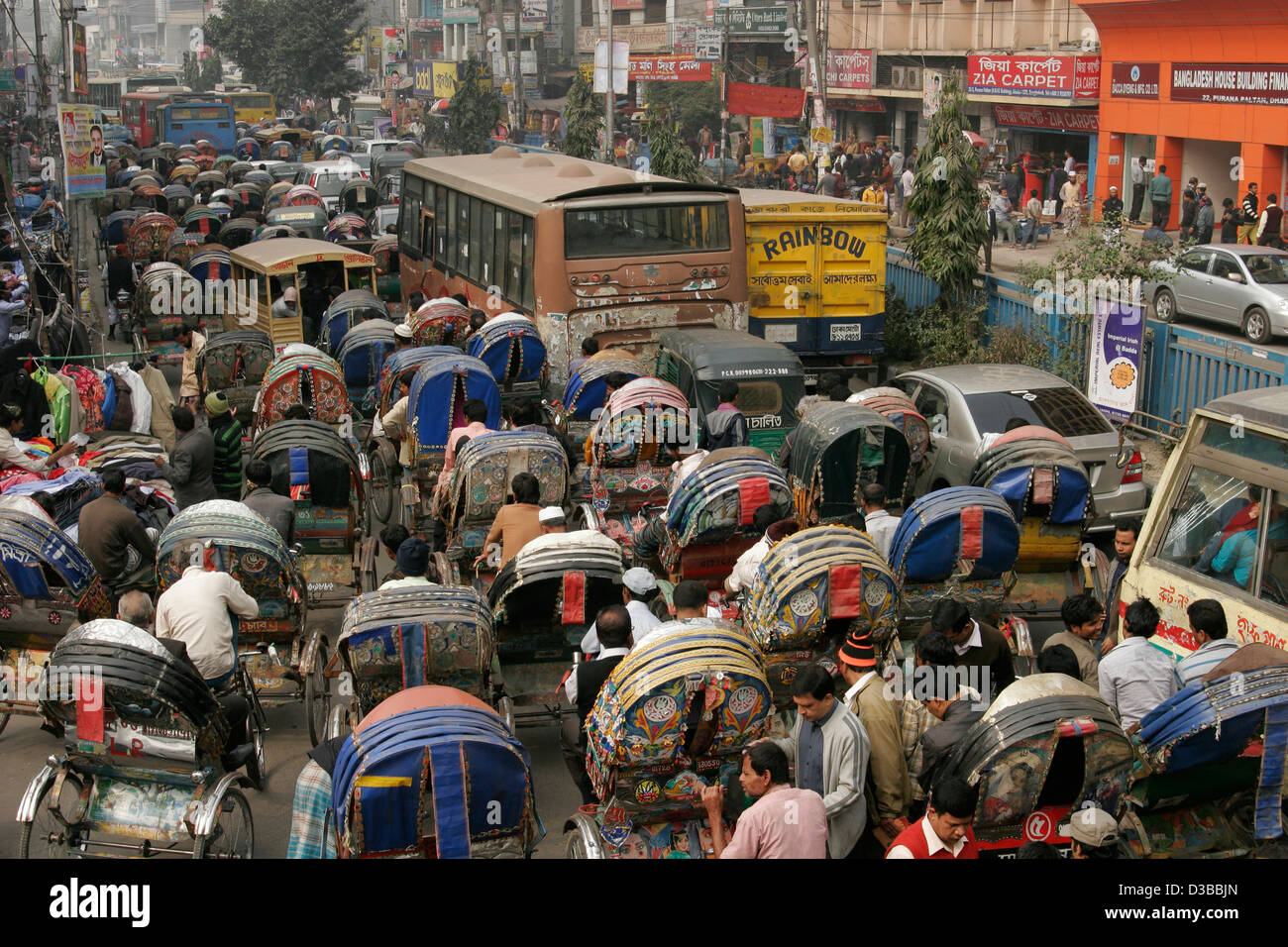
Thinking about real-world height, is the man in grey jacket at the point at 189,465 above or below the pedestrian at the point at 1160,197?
below

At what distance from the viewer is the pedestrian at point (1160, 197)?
32.4m

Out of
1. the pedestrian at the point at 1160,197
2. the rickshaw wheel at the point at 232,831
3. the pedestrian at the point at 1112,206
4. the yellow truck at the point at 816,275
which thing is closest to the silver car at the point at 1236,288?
the pedestrian at the point at 1112,206

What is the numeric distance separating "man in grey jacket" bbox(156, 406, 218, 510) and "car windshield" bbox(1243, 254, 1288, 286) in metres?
16.7

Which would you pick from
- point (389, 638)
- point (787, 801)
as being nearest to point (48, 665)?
point (389, 638)

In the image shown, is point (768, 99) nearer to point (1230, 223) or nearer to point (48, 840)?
point (1230, 223)

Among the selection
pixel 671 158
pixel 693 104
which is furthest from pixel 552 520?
pixel 693 104

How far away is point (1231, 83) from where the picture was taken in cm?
3138

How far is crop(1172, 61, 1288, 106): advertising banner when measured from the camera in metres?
29.8

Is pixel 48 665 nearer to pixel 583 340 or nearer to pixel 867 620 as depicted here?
pixel 867 620

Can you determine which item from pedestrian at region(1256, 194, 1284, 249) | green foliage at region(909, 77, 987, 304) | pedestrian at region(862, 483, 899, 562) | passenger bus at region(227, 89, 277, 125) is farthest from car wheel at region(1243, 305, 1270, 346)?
passenger bus at region(227, 89, 277, 125)

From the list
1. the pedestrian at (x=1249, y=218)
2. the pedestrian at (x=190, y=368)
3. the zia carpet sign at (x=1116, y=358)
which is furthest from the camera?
the pedestrian at (x=1249, y=218)

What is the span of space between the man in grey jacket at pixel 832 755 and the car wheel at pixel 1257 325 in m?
17.5

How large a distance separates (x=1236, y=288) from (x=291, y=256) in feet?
47.9

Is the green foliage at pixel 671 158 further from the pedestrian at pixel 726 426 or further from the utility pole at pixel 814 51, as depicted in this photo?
the pedestrian at pixel 726 426
